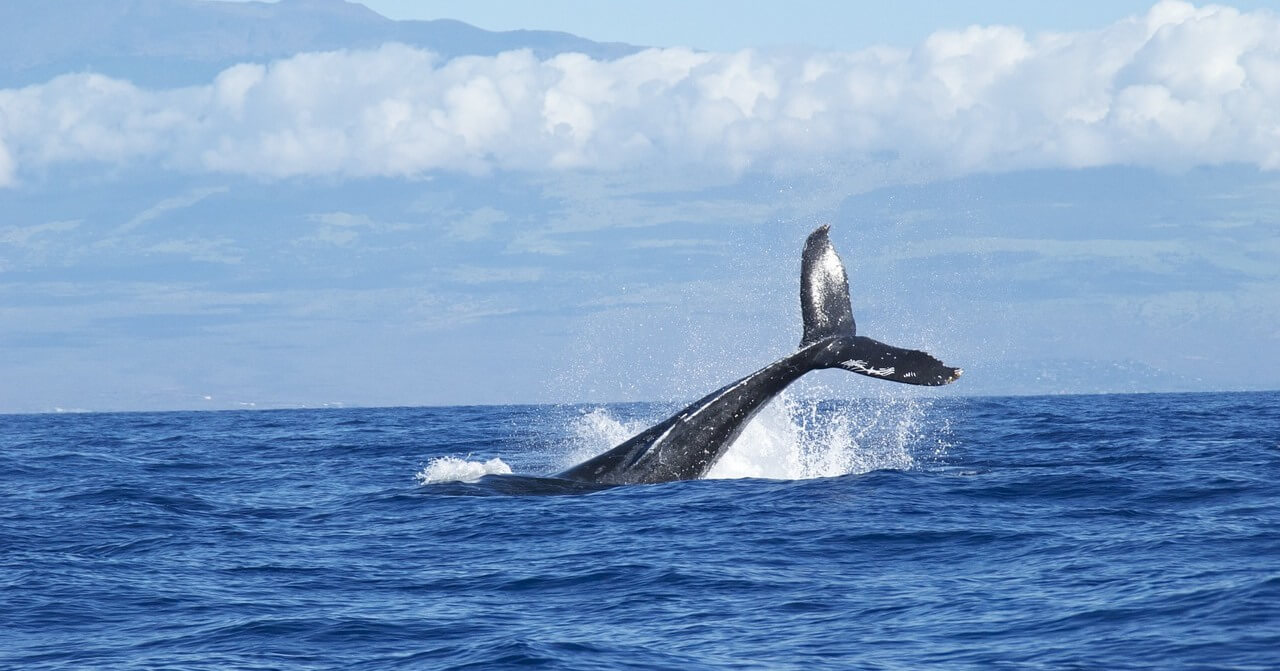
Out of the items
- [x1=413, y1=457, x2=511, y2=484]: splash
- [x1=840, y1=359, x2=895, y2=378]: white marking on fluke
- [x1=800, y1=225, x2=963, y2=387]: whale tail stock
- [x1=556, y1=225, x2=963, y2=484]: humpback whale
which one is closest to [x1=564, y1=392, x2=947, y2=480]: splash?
[x1=556, y1=225, x2=963, y2=484]: humpback whale

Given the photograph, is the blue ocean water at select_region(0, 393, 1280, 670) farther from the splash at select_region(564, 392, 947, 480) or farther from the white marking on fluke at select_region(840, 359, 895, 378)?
the white marking on fluke at select_region(840, 359, 895, 378)

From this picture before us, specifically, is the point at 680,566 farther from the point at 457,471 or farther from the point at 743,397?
the point at 457,471

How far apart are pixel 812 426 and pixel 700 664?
2995 centimetres

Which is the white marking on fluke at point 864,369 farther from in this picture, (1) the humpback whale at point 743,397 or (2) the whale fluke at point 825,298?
(2) the whale fluke at point 825,298

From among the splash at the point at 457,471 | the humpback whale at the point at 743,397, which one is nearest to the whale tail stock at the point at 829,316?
the humpback whale at the point at 743,397

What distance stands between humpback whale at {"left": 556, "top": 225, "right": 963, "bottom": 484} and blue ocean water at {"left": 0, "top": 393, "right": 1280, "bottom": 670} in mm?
674

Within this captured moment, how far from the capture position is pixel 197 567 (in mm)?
14031

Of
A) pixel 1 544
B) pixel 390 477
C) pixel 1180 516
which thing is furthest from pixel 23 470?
pixel 1180 516

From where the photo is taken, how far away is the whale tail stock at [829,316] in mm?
17688

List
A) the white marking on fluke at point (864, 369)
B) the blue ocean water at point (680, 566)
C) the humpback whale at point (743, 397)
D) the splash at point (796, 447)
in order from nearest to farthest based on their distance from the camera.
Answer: the blue ocean water at point (680, 566) < the white marking on fluke at point (864, 369) < the humpback whale at point (743, 397) < the splash at point (796, 447)

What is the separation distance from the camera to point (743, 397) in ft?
62.6

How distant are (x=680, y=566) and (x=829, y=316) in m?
6.45

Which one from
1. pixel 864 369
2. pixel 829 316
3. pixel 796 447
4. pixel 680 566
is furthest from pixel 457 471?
pixel 680 566

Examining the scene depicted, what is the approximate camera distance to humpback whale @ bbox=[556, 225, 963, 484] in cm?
1831
